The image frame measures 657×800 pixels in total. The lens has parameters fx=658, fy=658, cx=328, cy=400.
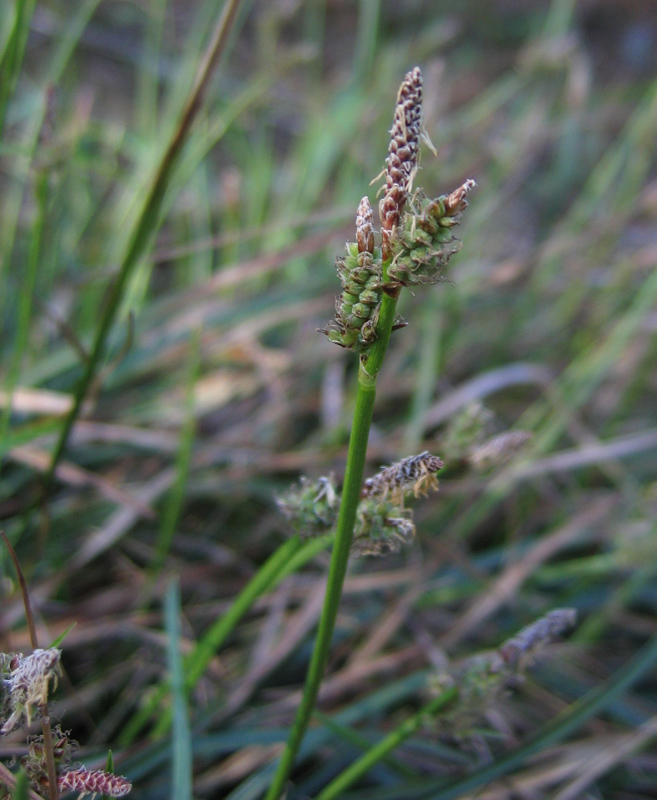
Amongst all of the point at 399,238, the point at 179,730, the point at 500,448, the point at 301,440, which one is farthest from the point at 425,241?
the point at 301,440

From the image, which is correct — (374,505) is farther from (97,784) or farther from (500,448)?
(97,784)

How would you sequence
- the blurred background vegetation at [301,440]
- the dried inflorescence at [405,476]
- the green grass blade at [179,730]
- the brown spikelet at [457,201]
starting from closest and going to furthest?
the brown spikelet at [457,201]
the dried inflorescence at [405,476]
the green grass blade at [179,730]
the blurred background vegetation at [301,440]

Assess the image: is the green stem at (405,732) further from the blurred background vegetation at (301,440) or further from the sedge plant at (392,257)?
the sedge plant at (392,257)

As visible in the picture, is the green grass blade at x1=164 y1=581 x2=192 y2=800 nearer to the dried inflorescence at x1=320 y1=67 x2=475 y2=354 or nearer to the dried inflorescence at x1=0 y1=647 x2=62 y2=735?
the dried inflorescence at x1=0 y1=647 x2=62 y2=735

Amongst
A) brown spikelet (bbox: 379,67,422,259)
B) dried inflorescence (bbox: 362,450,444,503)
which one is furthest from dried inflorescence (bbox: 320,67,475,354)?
dried inflorescence (bbox: 362,450,444,503)

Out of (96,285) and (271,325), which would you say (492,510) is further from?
(96,285)

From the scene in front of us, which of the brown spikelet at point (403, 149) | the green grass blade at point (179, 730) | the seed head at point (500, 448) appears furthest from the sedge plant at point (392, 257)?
the green grass blade at point (179, 730)
